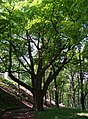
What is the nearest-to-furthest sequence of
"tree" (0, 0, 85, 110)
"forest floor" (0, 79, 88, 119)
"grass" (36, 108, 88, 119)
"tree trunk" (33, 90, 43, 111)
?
1. "tree" (0, 0, 85, 110)
2. "grass" (36, 108, 88, 119)
3. "forest floor" (0, 79, 88, 119)
4. "tree trunk" (33, 90, 43, 111)

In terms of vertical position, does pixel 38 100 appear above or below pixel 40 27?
below

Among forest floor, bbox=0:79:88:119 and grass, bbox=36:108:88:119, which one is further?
forest floor, bbox=0:79:88:119

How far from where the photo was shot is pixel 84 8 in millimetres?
15883

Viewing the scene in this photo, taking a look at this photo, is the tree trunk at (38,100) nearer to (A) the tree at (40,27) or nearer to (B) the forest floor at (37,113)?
(A) the tree at (40,27)

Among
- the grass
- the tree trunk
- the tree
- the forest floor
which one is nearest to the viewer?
the tree

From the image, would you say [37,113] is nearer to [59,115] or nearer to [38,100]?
[59,115]

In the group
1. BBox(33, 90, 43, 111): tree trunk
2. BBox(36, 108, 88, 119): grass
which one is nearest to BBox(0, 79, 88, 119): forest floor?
BBox(36, 108, 88, 119): grass

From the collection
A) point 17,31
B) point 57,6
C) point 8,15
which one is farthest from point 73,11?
point 17,31

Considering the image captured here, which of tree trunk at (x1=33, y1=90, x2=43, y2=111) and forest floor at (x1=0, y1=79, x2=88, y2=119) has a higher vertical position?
tree trunk at (x1=33, y1=90, x2=43, y2=111)

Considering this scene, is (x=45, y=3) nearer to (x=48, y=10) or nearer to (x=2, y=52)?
(x=48, y=10)

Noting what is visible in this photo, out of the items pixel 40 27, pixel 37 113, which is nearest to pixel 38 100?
pixel 37 113

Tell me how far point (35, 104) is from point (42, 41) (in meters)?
7.13

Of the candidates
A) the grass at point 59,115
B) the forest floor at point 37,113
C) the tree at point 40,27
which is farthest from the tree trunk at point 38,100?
the grass at point 59,115

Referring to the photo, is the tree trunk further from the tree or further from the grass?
the grass
